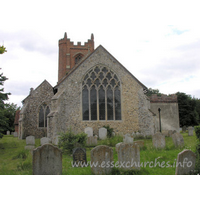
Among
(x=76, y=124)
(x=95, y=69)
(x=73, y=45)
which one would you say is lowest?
(x=76, y=124)

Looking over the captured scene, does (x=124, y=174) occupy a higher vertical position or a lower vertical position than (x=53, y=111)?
lower

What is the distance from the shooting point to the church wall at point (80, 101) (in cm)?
1736

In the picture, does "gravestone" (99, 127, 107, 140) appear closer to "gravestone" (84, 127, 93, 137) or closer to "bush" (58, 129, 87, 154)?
"gravestone" (84, 127, 93, 137)

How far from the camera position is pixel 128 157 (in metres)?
6.45

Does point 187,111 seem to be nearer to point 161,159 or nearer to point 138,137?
point 138,137

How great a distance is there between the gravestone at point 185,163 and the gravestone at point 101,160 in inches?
78.4

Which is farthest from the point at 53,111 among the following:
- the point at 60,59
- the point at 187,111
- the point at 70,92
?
the point at 187,111

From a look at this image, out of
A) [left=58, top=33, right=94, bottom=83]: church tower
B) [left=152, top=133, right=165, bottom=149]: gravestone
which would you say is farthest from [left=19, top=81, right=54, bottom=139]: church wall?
[left=152, top=133, right=165, bottom=149]: gravestone

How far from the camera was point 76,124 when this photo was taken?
1770 centimetres

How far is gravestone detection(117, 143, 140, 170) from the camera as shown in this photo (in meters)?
6.41

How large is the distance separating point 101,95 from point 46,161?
13.0 m

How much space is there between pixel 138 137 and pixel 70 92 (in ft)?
23.8
